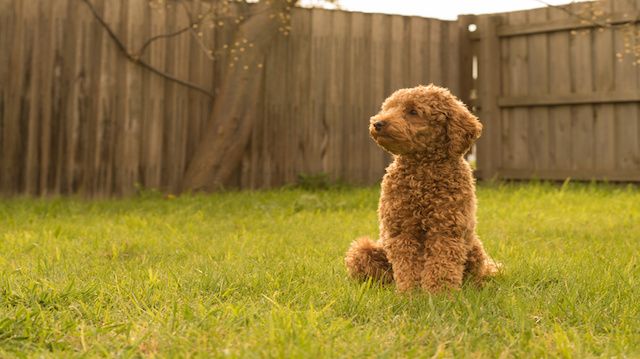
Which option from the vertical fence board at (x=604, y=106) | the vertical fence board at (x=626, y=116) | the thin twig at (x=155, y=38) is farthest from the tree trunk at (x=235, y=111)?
the vertical fence board at (x=626, y=116)

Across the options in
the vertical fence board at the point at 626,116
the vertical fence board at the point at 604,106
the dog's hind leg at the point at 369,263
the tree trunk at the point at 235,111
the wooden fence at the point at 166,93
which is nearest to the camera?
the dog's hind leg at the point at 369,263

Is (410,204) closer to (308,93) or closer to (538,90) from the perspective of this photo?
(308,93)

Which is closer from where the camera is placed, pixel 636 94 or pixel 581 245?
pixel 581 245

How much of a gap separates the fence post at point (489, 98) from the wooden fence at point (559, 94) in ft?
0.05

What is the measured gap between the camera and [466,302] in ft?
10.7

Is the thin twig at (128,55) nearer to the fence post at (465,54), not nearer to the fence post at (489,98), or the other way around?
the fence post at (465,54)

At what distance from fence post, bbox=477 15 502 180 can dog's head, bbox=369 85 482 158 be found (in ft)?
21.3

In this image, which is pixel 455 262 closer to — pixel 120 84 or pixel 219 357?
pixel 219 357

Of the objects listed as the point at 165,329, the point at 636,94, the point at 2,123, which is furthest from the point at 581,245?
the point at 2,123

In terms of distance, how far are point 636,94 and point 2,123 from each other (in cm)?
769

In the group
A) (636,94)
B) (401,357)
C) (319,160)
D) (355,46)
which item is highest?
(355,46)

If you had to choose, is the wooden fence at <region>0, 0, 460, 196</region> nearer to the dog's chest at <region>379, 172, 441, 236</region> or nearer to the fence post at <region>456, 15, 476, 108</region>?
the fence post at <region>456, 15, 476, 108</region>

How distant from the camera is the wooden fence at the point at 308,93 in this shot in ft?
27.0

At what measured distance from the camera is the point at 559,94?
374 inches
